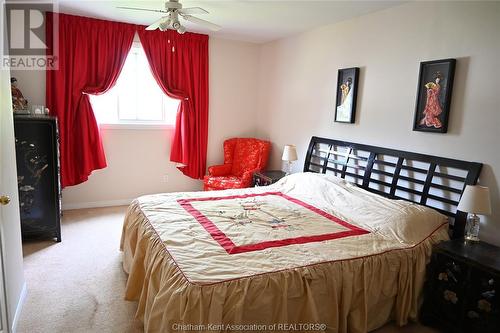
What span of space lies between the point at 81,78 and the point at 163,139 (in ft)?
4.35

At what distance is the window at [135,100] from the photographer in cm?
467

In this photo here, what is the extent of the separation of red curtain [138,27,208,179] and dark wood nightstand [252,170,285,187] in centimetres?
102

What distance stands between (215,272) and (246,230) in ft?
2.15

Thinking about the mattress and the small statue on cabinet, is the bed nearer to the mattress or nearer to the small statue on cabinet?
the mattress

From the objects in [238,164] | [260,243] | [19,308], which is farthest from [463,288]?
[238,164]

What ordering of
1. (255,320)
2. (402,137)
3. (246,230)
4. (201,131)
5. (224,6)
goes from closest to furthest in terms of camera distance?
(255,320)
(246,230)
(402,137)
(224,6)
(201,131)

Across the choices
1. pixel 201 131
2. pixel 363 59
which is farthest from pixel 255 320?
pixel 201 131

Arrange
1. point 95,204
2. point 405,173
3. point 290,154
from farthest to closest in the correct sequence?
point 95,204
point 290,154
point 405,173

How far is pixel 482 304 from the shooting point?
2.09m

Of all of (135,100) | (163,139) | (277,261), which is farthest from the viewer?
(163,139)

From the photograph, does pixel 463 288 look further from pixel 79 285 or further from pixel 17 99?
pixel 17 99

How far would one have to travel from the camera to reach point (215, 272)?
1.84m

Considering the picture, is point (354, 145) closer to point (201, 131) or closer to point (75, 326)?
point (201, 131)

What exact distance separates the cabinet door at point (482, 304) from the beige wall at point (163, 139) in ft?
12.7
